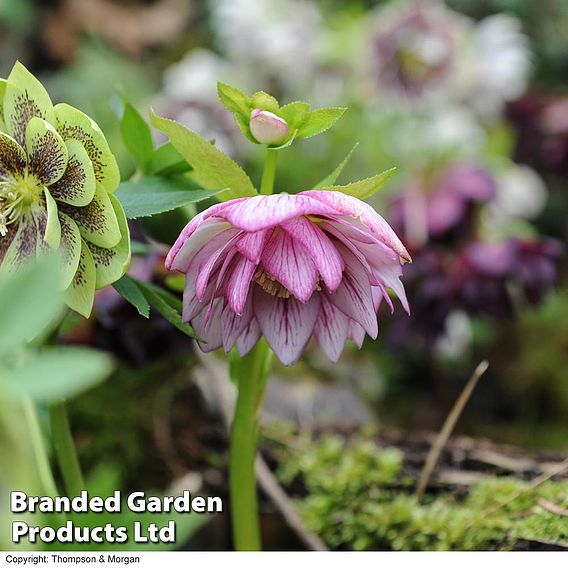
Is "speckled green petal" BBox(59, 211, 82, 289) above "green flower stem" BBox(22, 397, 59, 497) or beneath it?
above

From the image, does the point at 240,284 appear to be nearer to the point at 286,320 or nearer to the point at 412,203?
the point at 286,320

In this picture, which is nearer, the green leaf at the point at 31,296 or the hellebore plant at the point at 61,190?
the green leaf at the point at 31,296

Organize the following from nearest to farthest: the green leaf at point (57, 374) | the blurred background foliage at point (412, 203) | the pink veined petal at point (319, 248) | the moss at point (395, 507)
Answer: the green leaf at point (57, 374)
the pink veined petal at point (319, 248)
the moss at point (395, 507)
the blurred background foliage at point (412, 203)

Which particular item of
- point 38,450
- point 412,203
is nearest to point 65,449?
point 38,450

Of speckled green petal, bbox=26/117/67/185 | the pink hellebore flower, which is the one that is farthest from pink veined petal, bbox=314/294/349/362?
speckled green petal, bbox=26/117/67/185

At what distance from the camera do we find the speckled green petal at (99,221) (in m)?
0.27

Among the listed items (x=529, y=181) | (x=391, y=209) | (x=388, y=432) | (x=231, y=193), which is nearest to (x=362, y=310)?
(x=231, y=193)

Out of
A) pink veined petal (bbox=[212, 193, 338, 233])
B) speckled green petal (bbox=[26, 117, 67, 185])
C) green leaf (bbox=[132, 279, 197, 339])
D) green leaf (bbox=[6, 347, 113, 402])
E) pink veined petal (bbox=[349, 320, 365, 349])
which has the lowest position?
green leaf (bbox=[6, 347, 113, 402])

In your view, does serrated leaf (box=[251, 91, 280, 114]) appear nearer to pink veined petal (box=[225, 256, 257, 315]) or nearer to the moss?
pink veined petal (box=[225, 256, 257, 315])

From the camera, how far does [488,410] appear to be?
0.81 metres

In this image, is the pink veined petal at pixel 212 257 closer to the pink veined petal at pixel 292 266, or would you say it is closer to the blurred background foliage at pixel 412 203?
the pink veined petal at pixel 292 266

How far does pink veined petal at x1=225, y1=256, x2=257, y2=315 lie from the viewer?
0.26 metres

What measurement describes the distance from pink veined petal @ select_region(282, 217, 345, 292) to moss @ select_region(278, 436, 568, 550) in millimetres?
167

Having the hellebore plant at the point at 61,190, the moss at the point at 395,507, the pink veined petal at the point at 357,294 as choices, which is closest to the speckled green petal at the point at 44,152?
the hellebore plant at the point at 61,190
